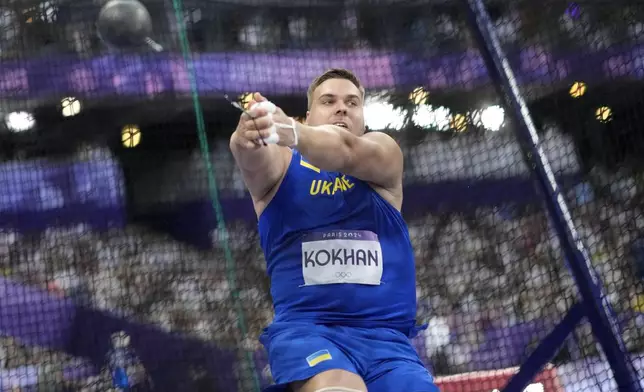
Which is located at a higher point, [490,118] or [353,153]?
[490,118]

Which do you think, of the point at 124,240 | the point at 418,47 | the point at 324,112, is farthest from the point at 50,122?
the point at 324,112

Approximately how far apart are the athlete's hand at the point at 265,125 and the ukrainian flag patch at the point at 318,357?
2.36ft

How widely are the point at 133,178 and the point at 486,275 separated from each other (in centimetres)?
248

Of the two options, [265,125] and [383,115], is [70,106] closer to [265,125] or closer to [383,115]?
[383,115]

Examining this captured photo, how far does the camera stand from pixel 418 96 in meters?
5.64

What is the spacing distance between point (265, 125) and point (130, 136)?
137 inches

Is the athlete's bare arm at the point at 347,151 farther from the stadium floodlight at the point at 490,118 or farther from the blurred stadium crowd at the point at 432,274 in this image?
the stadium floodlight at the point at 490,118

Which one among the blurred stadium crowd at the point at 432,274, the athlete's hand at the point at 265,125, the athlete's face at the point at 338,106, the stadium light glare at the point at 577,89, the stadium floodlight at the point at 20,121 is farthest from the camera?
the stadium light glare at the point at 577,89

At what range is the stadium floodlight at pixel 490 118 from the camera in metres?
5.46

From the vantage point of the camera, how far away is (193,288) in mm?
5453

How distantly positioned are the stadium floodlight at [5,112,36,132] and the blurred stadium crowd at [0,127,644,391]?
71 centimetres

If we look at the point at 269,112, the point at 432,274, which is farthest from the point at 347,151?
the point at 432,274

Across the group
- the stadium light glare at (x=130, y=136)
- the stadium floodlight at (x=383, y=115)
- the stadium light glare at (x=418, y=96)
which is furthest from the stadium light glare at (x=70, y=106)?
the stadium light glare at (x=418, y=96)

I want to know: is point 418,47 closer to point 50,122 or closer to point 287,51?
point 287,51
